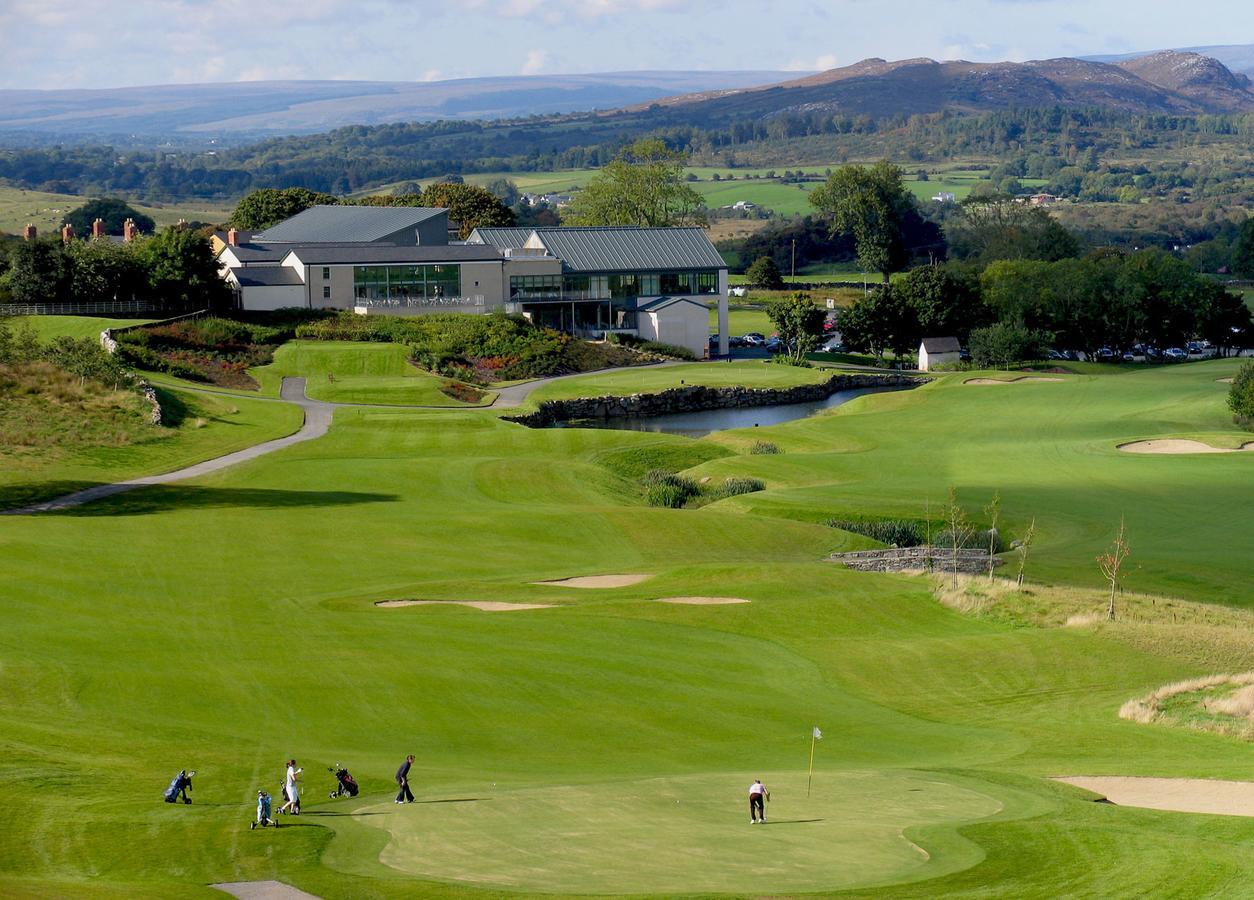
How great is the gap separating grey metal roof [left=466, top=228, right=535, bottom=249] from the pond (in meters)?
32.4

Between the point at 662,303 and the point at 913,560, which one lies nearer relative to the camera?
the point at 913,560

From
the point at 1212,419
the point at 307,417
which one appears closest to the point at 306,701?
the point at 307,417

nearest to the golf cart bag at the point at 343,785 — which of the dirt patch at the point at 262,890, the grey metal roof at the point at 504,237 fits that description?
the dirt patch at the point at 262,890

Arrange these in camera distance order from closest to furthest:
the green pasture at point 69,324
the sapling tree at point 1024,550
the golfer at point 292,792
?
the golfer at point 292,792 < the sapling tree at point 1024,550 < the green pasture at point 69,324

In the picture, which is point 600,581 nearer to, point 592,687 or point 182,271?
point 592,687

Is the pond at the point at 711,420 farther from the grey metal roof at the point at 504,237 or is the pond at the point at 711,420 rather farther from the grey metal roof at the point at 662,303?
the grey metal roof at the point at 504,237

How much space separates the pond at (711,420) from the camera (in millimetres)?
87875

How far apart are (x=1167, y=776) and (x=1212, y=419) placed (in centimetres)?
5829

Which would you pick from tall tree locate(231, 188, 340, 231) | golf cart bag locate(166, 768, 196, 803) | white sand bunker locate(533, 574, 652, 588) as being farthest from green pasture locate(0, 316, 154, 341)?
golf cart bag locate(166, 768, 196, 803)

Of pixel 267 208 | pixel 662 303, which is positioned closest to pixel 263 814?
pixel 662 303

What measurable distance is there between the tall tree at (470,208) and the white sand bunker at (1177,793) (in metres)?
122

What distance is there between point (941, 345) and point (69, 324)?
6334cm

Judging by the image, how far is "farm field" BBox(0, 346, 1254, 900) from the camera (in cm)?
2114

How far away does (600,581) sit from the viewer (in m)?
44.1
